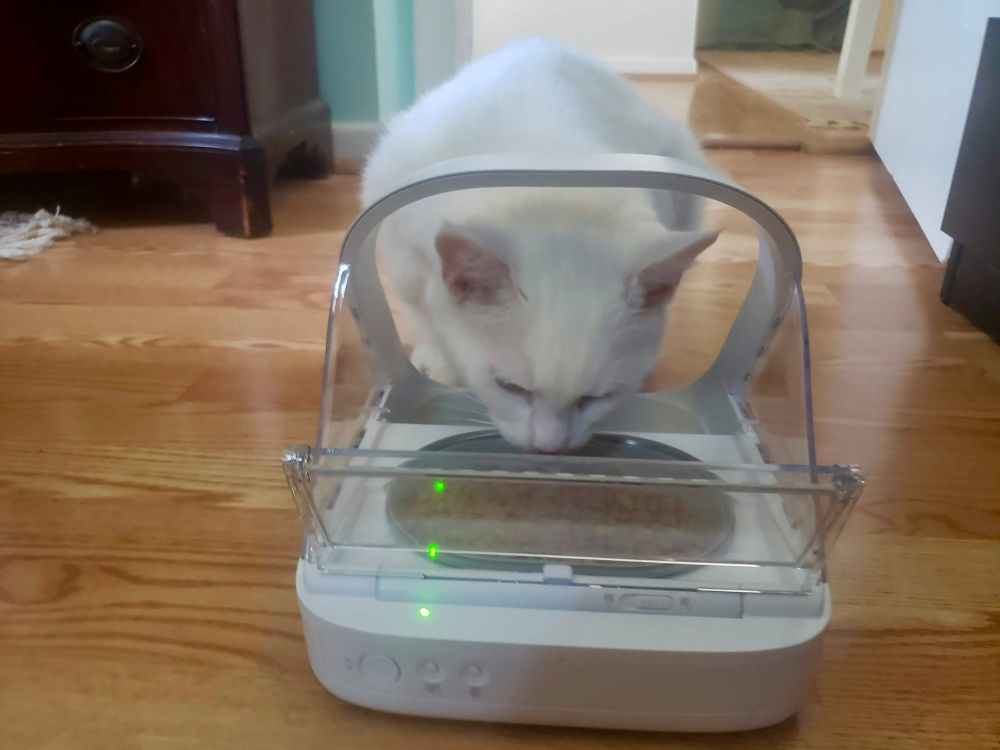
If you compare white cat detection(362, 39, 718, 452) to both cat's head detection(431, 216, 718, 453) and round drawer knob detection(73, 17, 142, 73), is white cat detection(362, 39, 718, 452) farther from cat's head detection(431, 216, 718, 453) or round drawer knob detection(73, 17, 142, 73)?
round drawer knob detection(73, 17, 142, 73)

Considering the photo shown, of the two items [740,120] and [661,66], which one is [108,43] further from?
[661,66]

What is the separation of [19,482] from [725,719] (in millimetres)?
779

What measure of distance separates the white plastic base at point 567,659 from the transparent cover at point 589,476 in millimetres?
27

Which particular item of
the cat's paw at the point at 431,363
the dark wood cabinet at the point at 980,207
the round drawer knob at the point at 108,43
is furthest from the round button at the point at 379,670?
the round drawer knob at the point at 108,43

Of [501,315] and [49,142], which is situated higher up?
[501,315]

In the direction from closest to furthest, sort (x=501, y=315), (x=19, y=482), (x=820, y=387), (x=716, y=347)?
(x=501, y=315)
(x=19, y=482)
(x=820, y=387)
(x=716, y=347)

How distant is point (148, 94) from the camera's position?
66.0 inches

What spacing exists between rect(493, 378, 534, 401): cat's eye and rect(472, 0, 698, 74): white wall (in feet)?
13.8

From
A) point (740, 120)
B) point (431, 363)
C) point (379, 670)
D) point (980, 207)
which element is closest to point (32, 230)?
point (431, 363)

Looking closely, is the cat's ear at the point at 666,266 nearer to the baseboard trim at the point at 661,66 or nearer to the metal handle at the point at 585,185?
the metal handle at the point at 585,185

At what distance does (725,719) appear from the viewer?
58cm

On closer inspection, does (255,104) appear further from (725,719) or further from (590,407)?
(725,719)

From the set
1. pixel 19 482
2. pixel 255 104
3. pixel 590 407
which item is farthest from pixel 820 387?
pixel 255 104

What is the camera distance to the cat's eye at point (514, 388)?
76cm
